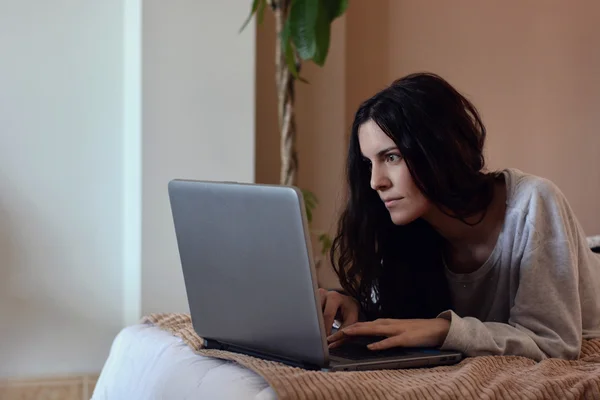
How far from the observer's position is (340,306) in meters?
1.47

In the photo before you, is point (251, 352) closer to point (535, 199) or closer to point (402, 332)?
point (402, 332)

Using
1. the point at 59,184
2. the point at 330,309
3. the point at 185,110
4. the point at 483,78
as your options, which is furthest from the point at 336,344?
the point at 483,78

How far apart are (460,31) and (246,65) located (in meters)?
1.07

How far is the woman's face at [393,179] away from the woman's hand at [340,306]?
18 centimetres

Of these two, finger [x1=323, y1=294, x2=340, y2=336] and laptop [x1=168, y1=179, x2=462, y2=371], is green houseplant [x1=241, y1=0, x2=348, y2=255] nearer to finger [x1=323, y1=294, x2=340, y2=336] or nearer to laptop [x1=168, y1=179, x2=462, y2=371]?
finger [x1=323, y1=294, x2=340, y2=336]

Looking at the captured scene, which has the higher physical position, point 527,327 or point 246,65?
point 246,65

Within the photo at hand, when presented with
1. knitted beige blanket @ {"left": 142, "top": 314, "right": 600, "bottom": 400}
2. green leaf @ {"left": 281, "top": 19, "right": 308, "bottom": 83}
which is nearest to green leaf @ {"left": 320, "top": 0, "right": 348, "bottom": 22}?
green leaf @ {"left": 281, "top": 19, "right": 308, "bottom": 83}

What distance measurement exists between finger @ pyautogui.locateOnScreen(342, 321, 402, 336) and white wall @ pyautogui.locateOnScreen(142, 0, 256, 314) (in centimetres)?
109

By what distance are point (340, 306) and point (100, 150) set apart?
1.10 m

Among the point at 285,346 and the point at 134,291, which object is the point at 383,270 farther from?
the point at 134,291

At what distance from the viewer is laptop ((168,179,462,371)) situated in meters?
1.06

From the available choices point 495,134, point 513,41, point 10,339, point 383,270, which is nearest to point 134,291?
point 10,339

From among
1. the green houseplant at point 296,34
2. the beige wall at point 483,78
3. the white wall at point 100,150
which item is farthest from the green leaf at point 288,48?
the beige wall at point 483,78

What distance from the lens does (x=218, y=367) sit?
1.14m
